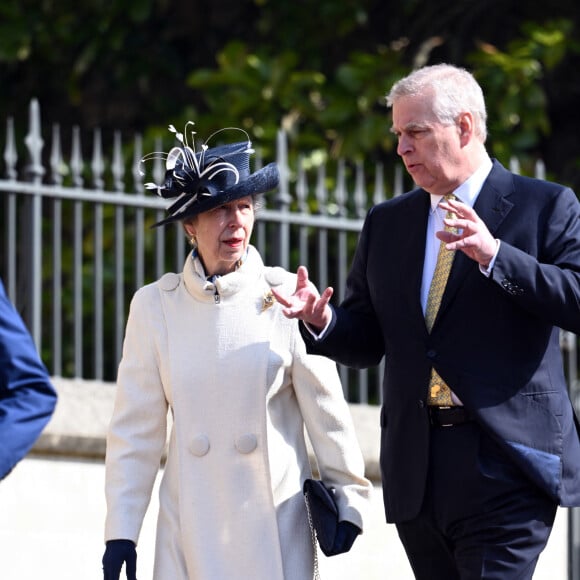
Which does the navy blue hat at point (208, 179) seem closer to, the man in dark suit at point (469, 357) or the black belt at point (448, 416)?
the man in dark suit at point (469, 357)

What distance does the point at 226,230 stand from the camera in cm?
469

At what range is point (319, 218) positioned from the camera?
282 inches

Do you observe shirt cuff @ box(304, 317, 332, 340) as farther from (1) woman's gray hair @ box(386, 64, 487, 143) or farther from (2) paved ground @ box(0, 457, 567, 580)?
(2) paved ground @ box(0, 457, 567, 580)

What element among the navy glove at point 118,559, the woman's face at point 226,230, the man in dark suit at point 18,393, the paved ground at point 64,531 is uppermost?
the woman's face at point 226,230

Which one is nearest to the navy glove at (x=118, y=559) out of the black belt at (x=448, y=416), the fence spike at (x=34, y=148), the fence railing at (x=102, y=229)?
the black belt at (x=448, y=416)

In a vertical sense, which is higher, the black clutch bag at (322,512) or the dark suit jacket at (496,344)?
the dark suit jacket at (496,344)

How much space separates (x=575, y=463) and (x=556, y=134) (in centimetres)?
653

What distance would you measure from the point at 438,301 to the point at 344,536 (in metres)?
0.68

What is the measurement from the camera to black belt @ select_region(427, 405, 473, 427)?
4.34 meters

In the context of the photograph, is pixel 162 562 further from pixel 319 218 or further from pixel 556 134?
pixel 556 134

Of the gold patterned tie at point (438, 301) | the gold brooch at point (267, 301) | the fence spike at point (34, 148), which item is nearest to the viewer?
the gold patterned tie at point (438, 301)

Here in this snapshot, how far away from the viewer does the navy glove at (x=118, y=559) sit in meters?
4.56

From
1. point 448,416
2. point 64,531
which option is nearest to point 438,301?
point 448,416

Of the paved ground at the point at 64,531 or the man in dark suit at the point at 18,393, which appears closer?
the man in dark suit at the point at 18,393
